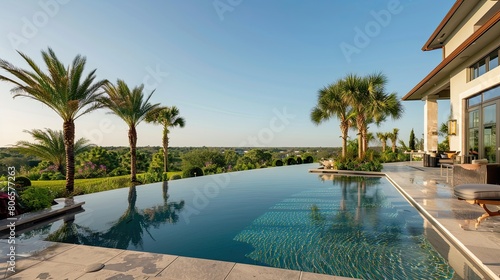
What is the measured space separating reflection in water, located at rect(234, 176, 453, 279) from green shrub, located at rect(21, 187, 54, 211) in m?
5.79

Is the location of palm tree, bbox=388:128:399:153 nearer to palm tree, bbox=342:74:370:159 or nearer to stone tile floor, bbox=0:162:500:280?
palm tree, bbox=342:74:370:159

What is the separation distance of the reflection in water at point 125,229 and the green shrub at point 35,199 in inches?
32.3

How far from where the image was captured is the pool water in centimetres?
372

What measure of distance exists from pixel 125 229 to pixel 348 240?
16.5 ft

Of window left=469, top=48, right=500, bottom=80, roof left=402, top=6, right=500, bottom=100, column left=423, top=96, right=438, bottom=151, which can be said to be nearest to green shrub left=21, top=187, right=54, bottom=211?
roof left=402, top=6, right=500, bottom=100

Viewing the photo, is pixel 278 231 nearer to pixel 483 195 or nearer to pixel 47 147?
pixel 483 195

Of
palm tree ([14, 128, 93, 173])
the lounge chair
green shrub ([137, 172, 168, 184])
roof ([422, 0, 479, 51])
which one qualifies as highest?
roof ([422, 0, 479, 51])

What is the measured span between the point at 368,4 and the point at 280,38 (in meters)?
6.36

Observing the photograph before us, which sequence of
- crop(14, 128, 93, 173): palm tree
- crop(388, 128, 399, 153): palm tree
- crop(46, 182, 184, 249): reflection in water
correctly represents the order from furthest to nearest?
crop(388, 128, 399, 153): palm tree < crop(14, 128, 93, 173): palm tree < crop(46, 182, 184, 249): reflection in water

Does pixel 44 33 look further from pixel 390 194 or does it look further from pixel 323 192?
pixel 390 194

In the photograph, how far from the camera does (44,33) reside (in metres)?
8.74

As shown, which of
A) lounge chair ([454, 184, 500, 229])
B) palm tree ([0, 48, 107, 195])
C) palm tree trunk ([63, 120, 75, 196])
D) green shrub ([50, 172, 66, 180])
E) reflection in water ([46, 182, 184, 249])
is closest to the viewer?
lounge chair ([454, 184, 500, 229])

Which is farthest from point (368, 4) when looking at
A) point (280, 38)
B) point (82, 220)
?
point (82, 220)

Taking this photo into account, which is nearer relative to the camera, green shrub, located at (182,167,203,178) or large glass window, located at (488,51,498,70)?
large glass window, located at (488,51,498,70)
